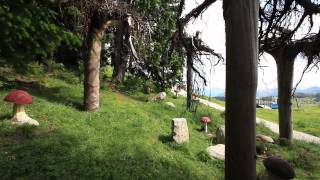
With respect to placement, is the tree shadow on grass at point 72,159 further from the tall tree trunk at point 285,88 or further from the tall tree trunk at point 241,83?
the tall tree trunk at point 285,88

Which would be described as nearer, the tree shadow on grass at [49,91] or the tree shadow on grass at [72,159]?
the tree shadow on grass at [72,159]

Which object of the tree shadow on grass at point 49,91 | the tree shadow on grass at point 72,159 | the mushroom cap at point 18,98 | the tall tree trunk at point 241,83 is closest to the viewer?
the tall tree trunk at point 241,83

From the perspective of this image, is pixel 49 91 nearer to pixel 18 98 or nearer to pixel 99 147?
pixel 18 98

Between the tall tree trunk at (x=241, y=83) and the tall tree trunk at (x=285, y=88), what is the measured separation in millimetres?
13029

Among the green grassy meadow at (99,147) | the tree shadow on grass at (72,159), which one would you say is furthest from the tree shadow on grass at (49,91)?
the tree shadow on grass at (72,159)

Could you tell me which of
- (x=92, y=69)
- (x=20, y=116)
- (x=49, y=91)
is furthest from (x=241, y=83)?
(x=49, y=91)

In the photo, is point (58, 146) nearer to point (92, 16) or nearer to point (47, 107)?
point (47, 107)

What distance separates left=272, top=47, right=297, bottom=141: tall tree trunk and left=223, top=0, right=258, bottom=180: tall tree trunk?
42.7 feet

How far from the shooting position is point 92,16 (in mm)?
16156

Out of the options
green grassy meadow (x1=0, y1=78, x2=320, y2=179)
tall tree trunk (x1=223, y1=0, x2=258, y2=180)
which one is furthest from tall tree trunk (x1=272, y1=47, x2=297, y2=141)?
tall tree trunk (x1=223, y1=0, x2=258, y2=180)

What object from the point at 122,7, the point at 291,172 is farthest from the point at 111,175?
the point at 122,7

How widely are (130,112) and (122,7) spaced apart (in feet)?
15.6

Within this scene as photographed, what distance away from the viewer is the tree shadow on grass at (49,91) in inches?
674

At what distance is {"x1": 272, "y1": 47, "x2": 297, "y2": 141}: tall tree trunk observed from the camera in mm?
19531
